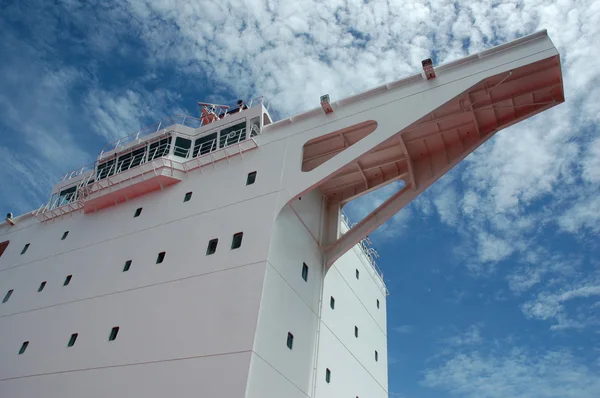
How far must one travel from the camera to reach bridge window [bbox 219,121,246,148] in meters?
14.6

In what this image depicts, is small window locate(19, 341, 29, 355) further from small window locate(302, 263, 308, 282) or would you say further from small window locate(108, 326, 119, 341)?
small window locate(302, 263, 308, 282)

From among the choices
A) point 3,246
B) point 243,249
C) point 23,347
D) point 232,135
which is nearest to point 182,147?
point 232,135

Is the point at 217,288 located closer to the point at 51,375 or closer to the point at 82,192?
the point at 51,375

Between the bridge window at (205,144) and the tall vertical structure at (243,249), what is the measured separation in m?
0.05

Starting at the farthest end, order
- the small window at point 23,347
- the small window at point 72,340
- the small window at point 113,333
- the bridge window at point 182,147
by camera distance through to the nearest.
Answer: the bridge window at point 182,147
the small window at point 23,347
the small window at point 72,340
the small window at point 113,333

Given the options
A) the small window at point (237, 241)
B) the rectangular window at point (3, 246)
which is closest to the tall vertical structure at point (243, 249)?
the small window at point (237, 241)

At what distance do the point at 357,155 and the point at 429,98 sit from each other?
2.14m

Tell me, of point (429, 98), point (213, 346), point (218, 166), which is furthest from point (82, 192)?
point (429, 98)

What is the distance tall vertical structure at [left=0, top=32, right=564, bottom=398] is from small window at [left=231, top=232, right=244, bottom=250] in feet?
0.09

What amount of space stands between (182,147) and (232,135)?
1910mm

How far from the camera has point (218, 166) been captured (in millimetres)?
14047

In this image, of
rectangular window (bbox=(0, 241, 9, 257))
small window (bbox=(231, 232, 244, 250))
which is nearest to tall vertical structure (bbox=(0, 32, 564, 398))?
small window (bbox=(231, 232, 244, 250))

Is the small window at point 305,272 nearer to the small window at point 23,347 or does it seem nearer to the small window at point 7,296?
the small window at point 23,347

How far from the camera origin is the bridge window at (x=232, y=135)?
14.6 metres
